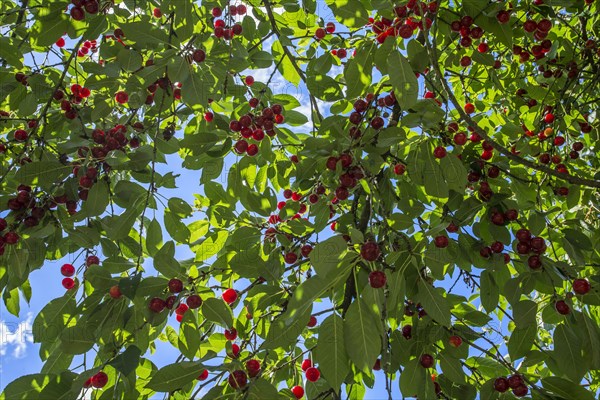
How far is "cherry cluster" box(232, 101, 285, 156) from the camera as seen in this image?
Result: 2055 millimetres

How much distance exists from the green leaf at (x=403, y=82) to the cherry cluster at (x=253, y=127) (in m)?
0.66

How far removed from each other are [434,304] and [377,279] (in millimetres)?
322

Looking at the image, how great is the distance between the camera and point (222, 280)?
2.29 meters

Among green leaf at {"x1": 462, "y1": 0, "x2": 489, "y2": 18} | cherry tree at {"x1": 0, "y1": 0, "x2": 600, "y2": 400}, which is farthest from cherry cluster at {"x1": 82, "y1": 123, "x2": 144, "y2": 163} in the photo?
green leaf at {"x1": 462, "y1": 0, "x2": 489, "y2": 18}

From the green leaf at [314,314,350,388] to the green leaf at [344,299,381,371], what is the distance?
0.09 feet

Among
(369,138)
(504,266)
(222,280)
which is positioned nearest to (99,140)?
(222,280)

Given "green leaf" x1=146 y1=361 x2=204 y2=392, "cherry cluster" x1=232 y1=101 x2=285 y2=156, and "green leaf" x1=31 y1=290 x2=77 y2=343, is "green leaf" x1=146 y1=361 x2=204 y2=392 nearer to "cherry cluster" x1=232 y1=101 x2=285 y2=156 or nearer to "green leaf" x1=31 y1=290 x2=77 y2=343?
"green leaf" x1=31 y1=290 x2=77 y2=343

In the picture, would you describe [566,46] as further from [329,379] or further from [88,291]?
[88,291]

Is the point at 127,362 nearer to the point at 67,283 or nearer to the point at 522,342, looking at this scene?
the point at 67,283

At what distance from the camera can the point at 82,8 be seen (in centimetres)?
198

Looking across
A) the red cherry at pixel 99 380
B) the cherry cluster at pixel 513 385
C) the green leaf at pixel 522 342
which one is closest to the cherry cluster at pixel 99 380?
the red cherry at pixel 99 380

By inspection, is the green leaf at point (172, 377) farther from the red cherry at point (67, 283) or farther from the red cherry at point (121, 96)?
the red cherry at point (121, 96)

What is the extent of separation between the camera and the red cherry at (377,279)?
53.0 inches

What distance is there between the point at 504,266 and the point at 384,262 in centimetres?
72
